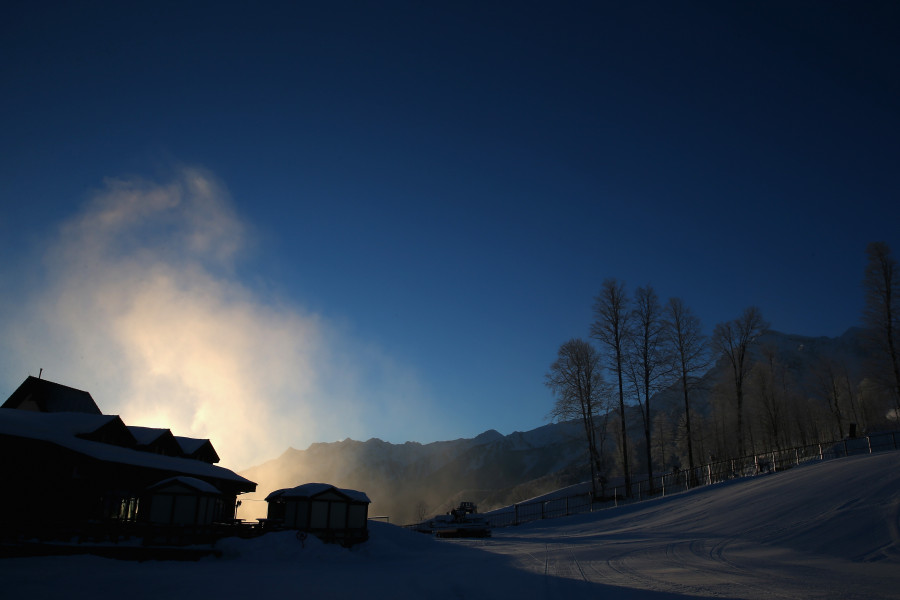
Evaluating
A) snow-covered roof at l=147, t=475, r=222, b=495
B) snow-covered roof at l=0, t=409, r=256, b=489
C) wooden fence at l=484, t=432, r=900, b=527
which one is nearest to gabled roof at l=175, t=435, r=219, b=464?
snow-covered roof at l=0, t=409, r=256, b=489

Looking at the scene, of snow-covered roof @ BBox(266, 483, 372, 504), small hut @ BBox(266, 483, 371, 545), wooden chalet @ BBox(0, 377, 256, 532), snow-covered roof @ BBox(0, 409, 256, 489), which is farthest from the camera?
snow-covered roof @ BBox(266, 483, 372, 504)

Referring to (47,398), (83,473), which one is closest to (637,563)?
(83,473)

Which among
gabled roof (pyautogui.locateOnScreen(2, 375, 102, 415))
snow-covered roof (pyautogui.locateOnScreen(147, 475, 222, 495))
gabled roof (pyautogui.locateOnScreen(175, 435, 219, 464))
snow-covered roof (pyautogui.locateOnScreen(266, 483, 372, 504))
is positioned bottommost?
snow-covered roof (pyautogui.locateOnScreen(266, 483, 372, 504))

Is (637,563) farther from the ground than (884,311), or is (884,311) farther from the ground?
(884,311)

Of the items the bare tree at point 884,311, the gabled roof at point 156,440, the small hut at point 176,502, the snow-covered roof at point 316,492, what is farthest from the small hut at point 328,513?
the bare tree at point 884,311

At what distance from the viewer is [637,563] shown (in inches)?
595

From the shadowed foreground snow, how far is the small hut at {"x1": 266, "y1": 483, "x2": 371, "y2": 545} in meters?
2.45

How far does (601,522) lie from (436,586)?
19.8 metres

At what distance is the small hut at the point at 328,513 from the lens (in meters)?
27.9

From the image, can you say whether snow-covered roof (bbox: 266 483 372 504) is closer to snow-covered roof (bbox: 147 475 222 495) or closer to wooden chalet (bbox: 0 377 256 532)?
wooden chalet (bbox: 0 377 256 532)

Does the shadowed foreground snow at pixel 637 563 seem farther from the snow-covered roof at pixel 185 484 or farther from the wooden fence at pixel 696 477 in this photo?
the wooden fence at pixel 696 477

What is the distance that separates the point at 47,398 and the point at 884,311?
56950 millimetres

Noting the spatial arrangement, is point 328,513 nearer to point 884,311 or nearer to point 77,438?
point 77,438

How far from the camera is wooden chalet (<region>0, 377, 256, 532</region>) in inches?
939
